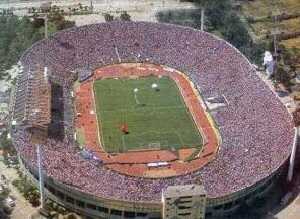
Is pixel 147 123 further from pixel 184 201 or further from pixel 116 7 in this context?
pixel 116 7

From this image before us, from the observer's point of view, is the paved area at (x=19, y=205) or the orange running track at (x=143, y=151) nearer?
the paved area at (x=19, y=205)

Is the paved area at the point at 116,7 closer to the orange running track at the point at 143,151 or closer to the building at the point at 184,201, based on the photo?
the orange running track at the point at 143,151

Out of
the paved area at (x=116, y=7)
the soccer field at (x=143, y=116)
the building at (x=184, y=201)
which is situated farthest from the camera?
the paved area at (x=116, y=7)

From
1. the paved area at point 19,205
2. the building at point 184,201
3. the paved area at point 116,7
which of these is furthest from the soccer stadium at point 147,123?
the paved area at point 116,7

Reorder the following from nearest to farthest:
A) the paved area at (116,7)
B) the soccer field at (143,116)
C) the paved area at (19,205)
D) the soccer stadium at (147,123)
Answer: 1. the soccer stadium at (147,123)
2. the paved area at (19,205)
3. the soccer field at (143,116)
4. the paved area at (116,7)

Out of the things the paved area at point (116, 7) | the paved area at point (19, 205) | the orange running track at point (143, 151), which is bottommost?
the paved area at point (19, 205)

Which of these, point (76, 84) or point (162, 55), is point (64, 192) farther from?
point (162, 55)

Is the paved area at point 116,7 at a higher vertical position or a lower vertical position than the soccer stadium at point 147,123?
higher

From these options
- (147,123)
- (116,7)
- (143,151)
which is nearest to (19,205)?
(143,151)
